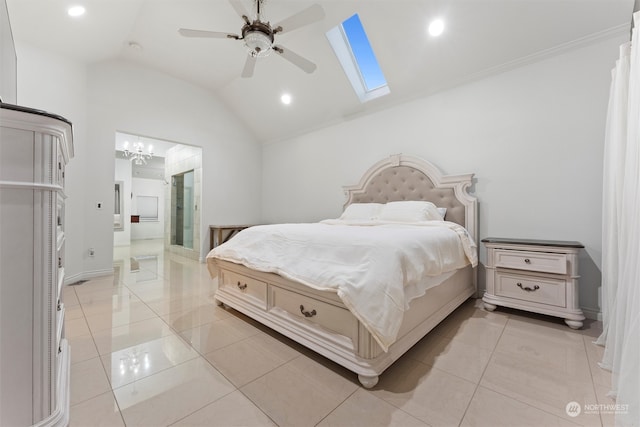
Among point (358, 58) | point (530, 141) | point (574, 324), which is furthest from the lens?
point (358, 58)

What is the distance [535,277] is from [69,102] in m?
5.62

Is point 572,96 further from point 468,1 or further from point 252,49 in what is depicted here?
point 252,49

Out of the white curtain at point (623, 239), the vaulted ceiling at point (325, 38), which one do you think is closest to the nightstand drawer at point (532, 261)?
the white curtain at point (623, 239)

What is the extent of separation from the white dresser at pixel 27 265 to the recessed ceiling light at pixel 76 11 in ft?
8.92

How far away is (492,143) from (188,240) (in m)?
5.74

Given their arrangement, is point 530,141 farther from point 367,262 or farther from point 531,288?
point 367,262

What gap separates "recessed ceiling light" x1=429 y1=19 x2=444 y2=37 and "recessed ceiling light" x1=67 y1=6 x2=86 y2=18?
361 cm

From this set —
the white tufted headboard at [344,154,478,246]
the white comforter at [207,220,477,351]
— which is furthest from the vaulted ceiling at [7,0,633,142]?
the white comforter at [207,220,477,351]

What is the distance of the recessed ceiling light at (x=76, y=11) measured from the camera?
102 inches

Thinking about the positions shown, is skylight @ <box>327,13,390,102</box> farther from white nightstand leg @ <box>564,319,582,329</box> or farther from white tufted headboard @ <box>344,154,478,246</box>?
white nightstand leg @ <box>564,319,582,329</box>

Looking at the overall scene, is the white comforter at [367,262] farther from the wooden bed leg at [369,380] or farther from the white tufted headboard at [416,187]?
the white tufted headboard at [416,187]

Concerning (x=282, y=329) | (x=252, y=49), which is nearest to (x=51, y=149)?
(x=282, y=329)

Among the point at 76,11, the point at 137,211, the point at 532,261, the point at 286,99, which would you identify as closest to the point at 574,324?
the point at 532,261

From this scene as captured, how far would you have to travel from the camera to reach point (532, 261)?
7.48ft
